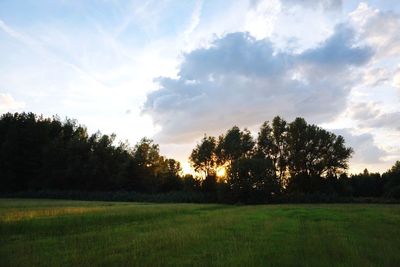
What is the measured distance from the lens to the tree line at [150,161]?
115 m

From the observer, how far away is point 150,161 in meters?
137

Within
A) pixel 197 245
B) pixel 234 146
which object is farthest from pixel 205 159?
pixel 197 245

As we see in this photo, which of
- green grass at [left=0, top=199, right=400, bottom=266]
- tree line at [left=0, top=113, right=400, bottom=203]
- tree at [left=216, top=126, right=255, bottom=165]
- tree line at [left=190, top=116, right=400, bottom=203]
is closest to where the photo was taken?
green grass at [left=0, top=199, right=400, bottom=266]

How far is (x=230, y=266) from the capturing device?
16828 millimetres

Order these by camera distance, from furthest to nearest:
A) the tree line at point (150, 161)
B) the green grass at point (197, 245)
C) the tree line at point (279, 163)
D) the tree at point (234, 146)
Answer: the tree at point (234, 146)
the tree line at point (150, 161)
the tree line at point (279, 163)
the green grass at point (197, 245)

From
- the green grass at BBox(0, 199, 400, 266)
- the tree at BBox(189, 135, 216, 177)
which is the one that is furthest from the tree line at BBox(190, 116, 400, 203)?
the green grass at BBox(0, 199, 400, 266)

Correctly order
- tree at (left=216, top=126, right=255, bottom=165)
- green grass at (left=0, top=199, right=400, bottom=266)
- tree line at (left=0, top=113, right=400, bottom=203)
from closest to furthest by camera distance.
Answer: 1. green grass at (left=0, top=199, right=400, bottom=266)
2. tree line at (left=0, top=113, right=400, bottom=203)
3. tree at (left=216, top=126, right=255, bottom=165)

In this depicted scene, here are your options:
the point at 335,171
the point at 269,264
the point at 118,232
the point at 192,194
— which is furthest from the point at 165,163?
the point at 269,264

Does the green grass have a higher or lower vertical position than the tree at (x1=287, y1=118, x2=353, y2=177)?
lower

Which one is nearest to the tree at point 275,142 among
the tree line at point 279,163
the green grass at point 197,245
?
the tree line at point 279,163

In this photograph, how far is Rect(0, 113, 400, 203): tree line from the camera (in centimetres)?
11469

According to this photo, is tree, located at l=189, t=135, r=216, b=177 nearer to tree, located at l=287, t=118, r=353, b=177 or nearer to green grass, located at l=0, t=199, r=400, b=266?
tree, located at l=287, t=118, r=353, b=177

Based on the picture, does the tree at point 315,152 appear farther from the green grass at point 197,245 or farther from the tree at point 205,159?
the green grass at point 197,245

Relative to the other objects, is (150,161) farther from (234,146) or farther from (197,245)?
(197,245)
